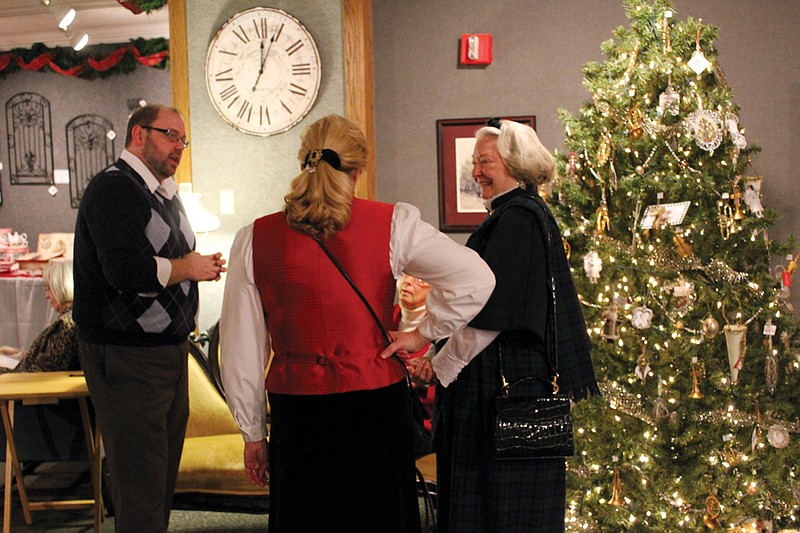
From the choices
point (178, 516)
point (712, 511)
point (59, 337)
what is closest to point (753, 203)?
point (712, 511)

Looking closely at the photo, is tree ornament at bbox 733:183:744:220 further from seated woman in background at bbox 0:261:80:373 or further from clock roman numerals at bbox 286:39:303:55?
seated woman in background at bbox 0:261:80:373

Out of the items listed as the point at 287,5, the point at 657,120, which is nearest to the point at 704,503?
the point at 657,120

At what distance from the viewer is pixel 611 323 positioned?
300cm

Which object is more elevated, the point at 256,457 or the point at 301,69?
the point at 301,69

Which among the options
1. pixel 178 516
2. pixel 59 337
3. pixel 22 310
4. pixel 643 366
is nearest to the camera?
pixel 643 366

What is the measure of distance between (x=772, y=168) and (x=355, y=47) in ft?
8.44

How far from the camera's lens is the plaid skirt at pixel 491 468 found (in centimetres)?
205

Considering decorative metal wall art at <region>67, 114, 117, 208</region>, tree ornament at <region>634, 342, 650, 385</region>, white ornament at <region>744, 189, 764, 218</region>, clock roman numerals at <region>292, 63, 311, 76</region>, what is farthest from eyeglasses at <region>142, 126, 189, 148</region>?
decorative metal wall art at <region>67, 114, 117, 208</region>

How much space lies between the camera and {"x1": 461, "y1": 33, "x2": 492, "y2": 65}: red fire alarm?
482 centimetres

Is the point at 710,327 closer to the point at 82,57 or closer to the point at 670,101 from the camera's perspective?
the point at 670,101

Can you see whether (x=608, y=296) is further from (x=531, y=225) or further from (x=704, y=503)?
(x=531, y=225)

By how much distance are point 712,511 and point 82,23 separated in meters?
7.44

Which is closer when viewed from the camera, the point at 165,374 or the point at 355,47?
the point at 165,374

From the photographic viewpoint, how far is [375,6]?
196 inches
